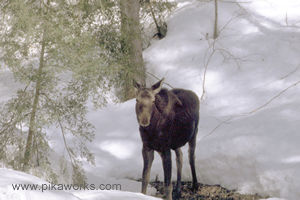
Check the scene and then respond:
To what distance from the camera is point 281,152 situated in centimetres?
508

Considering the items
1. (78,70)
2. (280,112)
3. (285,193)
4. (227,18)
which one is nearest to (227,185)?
(285,193)

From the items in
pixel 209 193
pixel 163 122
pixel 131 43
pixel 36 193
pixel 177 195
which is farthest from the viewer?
pixel 131 43

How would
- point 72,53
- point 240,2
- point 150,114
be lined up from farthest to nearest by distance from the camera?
point 240,2 < point 72,53 < point 150,114

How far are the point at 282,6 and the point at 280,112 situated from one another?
351cm

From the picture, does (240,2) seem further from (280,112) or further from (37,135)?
(37,135)

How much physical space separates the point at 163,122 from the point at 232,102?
3.14 m

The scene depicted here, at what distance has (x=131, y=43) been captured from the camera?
690 centimetres

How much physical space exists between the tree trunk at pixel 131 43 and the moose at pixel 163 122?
1.96m

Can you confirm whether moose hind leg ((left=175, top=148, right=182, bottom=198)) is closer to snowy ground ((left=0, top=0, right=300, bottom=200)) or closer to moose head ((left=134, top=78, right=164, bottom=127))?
snowy ground ((left=0, top=0, right=300, bottom=200))

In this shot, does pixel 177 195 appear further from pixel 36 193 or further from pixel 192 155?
pixel 36 193

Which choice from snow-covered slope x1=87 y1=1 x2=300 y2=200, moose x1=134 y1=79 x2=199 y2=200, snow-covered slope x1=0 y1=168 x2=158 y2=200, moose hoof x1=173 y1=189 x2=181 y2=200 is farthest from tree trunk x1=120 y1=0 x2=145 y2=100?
snow-covered slope x1=0 y1=168 x2=158 y2=200

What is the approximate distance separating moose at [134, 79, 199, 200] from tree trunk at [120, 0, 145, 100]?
77.2 inches

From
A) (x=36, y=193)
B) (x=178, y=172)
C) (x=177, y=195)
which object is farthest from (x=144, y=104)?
(x=36, y=193)

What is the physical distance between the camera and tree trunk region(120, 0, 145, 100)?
6.20 metres
